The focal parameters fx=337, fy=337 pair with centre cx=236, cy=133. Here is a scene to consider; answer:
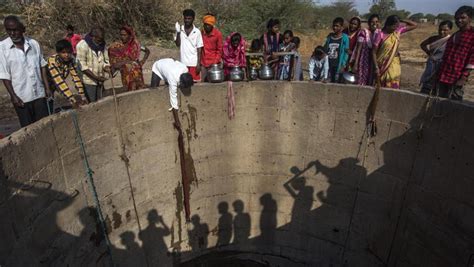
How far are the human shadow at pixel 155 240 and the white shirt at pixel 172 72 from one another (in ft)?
6.64

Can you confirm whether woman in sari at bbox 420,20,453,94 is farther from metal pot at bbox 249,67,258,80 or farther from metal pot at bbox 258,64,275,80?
metal pot at bbox 249,67,258,80

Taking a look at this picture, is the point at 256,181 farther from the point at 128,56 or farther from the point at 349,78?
the point at 128,56

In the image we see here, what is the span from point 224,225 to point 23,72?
4.29m

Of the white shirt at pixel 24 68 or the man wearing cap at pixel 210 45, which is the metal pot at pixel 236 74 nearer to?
the man wearing cap at pixel 210 45

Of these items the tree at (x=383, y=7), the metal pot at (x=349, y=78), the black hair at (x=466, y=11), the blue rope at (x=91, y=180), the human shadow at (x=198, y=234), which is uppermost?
the tree at (x=383, y=7)

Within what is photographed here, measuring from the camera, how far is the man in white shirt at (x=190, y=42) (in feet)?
18.3

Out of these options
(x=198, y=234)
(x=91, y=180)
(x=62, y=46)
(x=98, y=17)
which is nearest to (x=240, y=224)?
(x=198, y=234)

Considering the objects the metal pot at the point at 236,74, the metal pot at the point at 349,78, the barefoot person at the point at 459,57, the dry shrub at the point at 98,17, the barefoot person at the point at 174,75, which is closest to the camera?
the barefoot person at the point at 459,57

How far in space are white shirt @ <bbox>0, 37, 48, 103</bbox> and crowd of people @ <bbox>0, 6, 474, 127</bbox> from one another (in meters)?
0.01

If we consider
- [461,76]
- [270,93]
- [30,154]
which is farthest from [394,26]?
[30,154]

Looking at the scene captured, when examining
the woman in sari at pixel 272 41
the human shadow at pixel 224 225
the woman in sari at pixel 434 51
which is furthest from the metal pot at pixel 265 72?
the human shadow at pixel 224 225

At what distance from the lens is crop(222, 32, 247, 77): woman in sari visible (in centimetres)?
589

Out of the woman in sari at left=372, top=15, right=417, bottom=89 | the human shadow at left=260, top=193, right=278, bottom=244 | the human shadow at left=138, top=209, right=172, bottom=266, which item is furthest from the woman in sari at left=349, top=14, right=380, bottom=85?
the human shadow at left=138, top=209, right=172, bottom=266

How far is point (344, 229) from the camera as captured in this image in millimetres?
6191
